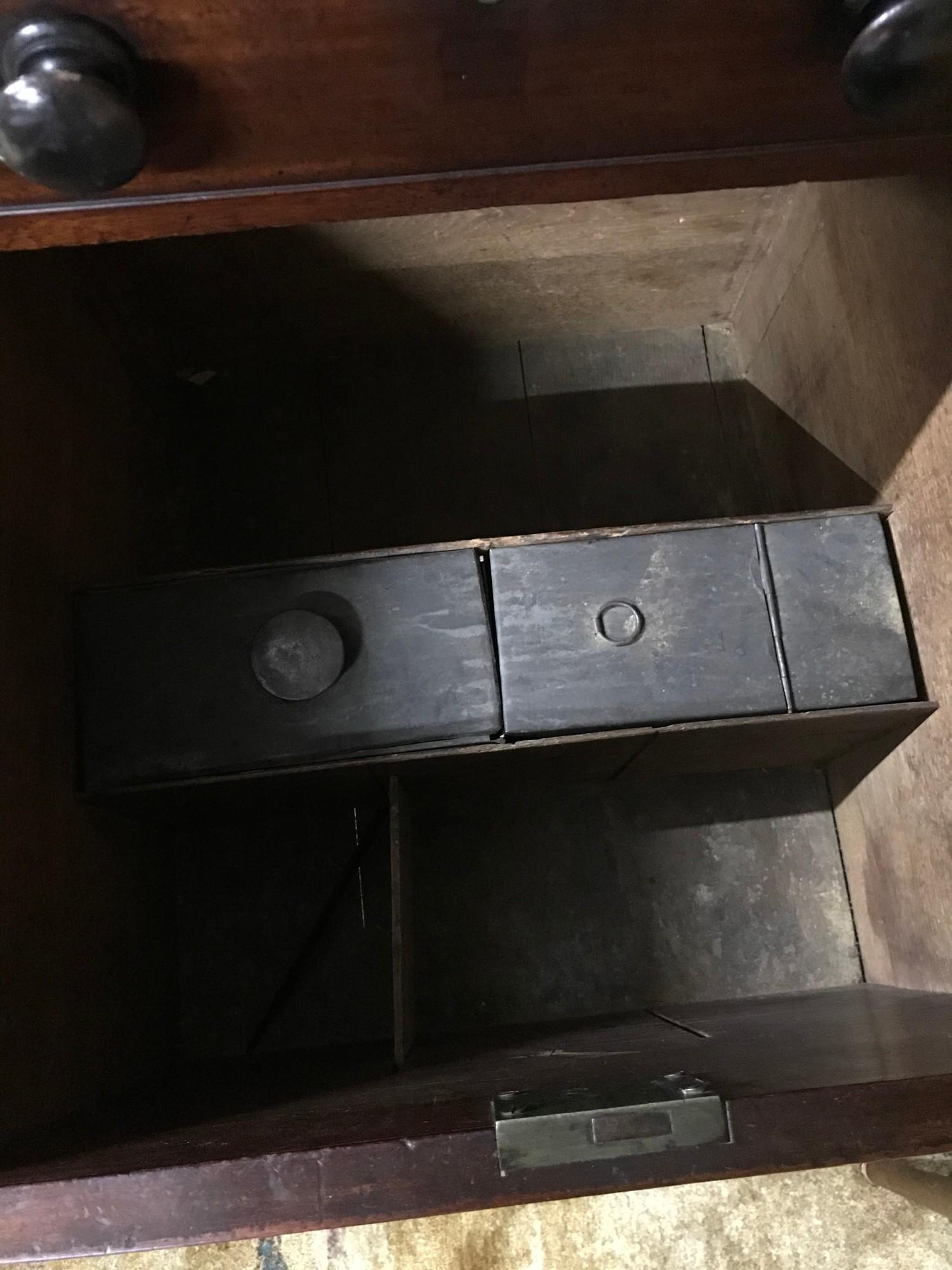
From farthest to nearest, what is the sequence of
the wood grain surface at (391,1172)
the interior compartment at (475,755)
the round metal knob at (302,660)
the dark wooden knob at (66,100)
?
the round metal knob at (302,660) < the interior compartment at (475,755) < the wood grain surface at (391,1172) < the dark wooden knob at (66,100)

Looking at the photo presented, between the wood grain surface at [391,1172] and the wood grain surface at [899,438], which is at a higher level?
the wood grain surface at [899,438]

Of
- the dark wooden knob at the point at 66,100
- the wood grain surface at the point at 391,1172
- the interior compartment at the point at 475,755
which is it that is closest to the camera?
the dark wooden knob at the point at 66,100

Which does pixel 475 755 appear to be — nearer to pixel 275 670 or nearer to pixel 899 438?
pixel 275 670

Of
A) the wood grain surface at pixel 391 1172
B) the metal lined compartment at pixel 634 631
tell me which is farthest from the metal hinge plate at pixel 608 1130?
the metal lined compartment at pixel 634 631

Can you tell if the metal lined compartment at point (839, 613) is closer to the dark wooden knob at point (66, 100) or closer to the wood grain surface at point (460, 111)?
the wood grain surface at point (460, 111)

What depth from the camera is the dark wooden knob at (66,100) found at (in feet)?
1.98

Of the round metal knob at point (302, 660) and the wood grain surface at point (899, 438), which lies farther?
the round metal knob at point (302, 660)

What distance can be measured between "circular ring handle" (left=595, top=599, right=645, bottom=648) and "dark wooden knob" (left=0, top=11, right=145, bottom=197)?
1.05 m

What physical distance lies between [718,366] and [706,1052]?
1654 mm

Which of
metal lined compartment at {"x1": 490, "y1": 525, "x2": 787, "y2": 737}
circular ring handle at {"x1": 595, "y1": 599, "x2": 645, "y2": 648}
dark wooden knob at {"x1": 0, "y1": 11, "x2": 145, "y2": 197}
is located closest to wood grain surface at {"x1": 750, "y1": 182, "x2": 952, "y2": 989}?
metal lined compartment at {"x1": 490, "y1": 525, "x2": 787, "y2": 737}

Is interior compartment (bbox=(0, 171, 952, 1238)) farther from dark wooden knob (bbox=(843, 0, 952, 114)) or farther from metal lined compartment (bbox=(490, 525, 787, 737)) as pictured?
dark wooden knob (bbox=(843, 0, 952, 114))

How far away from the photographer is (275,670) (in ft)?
4.99

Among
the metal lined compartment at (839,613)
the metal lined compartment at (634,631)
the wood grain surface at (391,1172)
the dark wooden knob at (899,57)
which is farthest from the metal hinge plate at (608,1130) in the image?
the dark wooden knob at (899,57)

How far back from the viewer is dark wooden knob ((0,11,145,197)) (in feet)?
1.98
